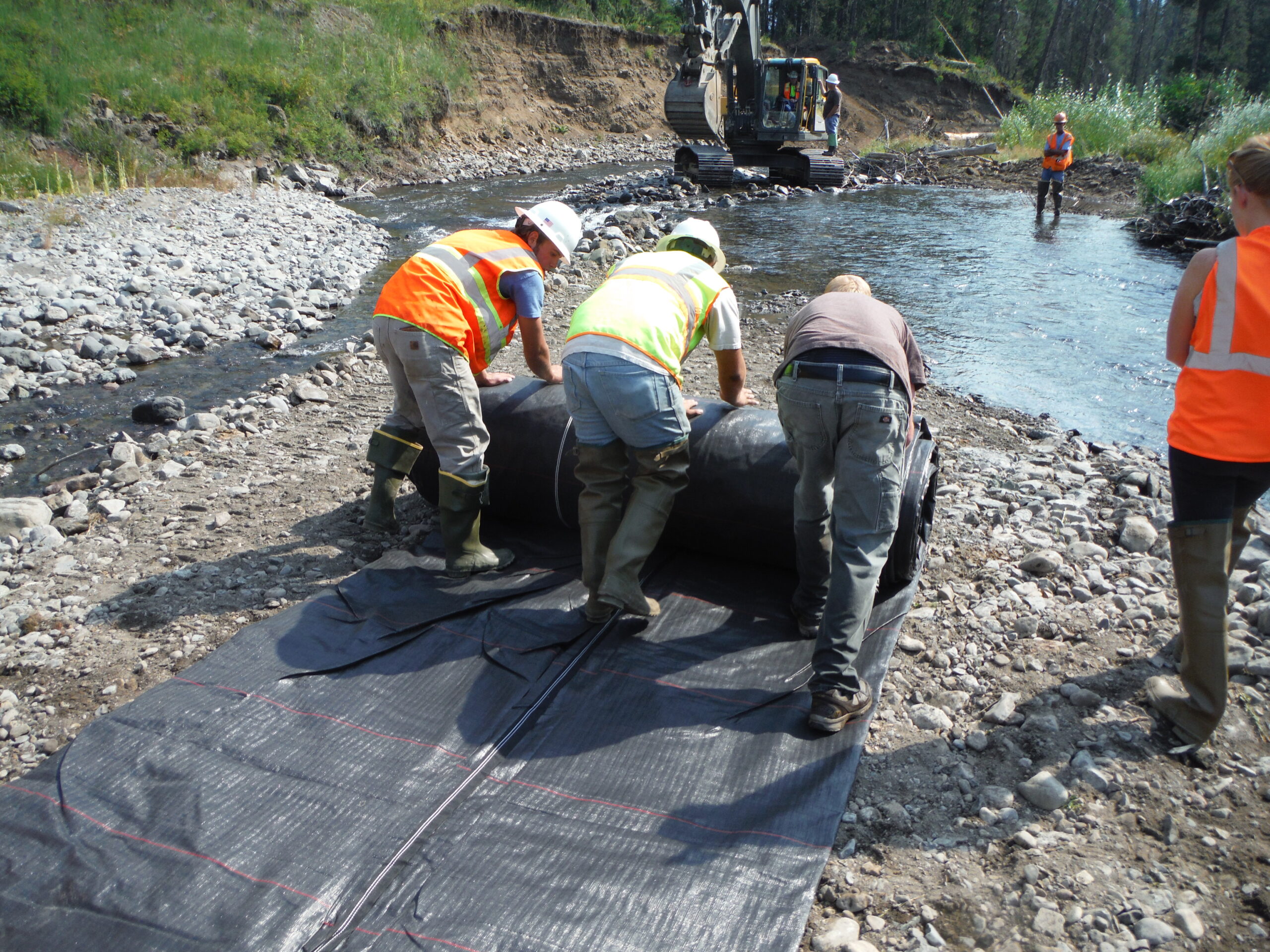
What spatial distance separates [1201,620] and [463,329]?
3.26 meters

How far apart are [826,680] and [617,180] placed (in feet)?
69.8

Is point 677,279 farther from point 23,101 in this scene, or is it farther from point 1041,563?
point 23,101

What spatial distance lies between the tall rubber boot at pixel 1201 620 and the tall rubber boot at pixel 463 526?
113 inches

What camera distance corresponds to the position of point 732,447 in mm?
4090

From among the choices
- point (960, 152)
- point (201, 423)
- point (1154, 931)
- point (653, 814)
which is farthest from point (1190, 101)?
point (653, 814)

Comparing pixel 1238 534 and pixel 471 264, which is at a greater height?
pixel 471 264

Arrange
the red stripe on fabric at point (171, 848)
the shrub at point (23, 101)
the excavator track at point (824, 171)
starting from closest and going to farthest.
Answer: the red stripe on fabric at point (171, 848) < the shrub at point (23, 101) < the excavator track at point (824, 171)

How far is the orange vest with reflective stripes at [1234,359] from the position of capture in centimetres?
266

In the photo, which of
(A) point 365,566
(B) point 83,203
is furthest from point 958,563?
(B) point 83,203

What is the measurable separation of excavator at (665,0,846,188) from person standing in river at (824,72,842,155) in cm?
35

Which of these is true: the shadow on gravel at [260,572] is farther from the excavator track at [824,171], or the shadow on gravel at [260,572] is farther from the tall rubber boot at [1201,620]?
the excavator track at [824,171]

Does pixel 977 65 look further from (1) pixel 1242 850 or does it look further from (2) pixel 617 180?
(1) pixel 1242 850

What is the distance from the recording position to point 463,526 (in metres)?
4.15

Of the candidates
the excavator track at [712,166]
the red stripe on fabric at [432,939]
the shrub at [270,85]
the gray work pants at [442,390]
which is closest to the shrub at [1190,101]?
the excavator track at [712,166]
